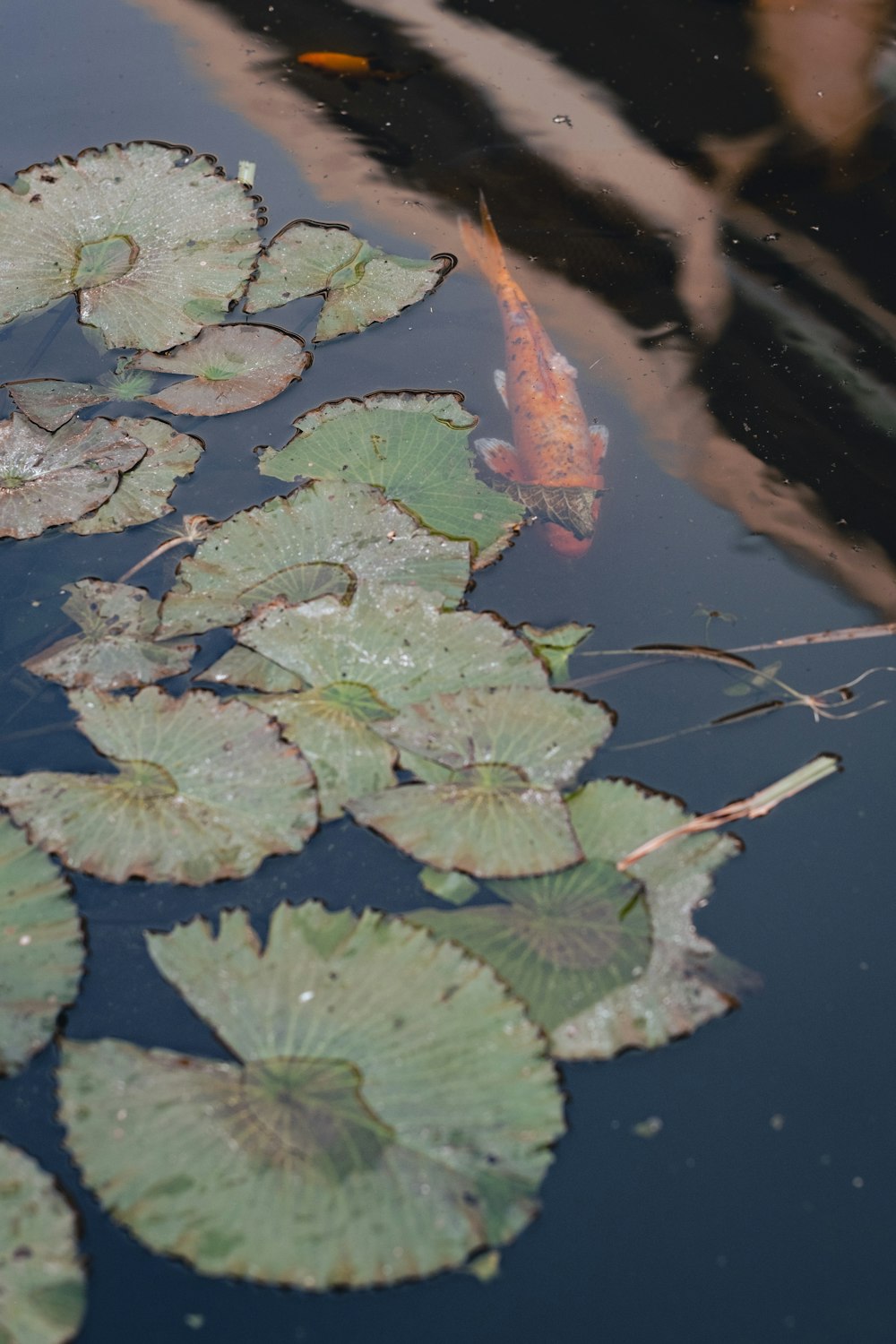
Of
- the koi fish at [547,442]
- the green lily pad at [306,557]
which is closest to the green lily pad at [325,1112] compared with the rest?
the green lily pad at [306,557]

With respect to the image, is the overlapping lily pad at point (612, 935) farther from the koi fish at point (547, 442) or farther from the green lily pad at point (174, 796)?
the koi fish at point (547, 442)

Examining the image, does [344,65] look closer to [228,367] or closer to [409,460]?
[228,367]

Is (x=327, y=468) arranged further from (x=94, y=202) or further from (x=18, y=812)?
(x=94, y=202)

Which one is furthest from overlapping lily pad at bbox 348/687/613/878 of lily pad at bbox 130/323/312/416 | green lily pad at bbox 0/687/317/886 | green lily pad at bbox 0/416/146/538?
lily pad at bbox 130/323/312/416

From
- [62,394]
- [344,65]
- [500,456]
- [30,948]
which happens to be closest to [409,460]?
[500,456]

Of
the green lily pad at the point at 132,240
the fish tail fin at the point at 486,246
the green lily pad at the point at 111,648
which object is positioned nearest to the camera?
the green lily pad at the point at 111,648

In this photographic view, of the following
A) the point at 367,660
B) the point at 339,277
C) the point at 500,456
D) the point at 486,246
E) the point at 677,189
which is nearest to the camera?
the point at 367,660
